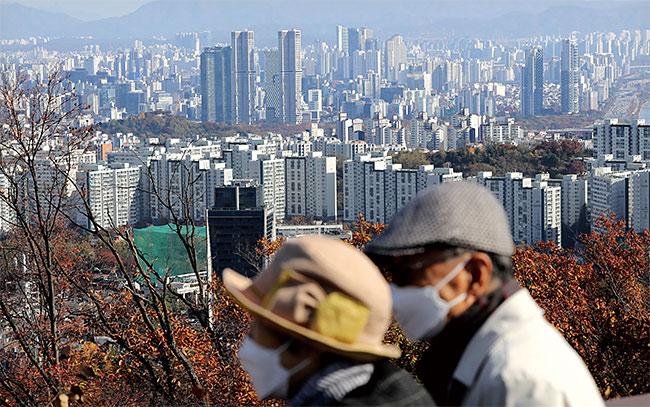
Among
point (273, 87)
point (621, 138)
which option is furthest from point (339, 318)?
point (273, 87)

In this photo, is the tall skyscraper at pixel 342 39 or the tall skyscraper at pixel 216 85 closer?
the tall skyscraper at pixel 216 85

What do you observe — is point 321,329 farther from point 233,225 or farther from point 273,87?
point 273,87

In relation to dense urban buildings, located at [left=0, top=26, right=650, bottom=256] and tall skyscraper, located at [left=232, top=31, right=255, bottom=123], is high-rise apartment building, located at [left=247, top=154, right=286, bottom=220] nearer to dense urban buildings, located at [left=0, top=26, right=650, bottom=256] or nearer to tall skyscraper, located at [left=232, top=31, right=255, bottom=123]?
dense urban buildings, located at [left=0, top=26, right=650, bottom=256]

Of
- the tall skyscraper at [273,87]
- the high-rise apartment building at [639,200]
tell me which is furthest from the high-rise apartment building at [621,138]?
the tall skyscraper at [273,87]

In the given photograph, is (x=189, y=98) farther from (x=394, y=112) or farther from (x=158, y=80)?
(x=394, y=112)

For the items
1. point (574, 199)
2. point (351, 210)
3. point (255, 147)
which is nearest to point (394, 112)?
point (255, 147)

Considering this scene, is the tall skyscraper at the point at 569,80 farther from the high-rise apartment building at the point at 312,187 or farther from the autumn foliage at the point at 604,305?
the autumn foliage at the point at 604,305

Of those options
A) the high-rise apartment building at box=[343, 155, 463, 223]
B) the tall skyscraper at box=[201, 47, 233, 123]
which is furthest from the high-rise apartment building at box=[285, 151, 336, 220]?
the tall skyscraper at box=[201, 47, 233, 123]
